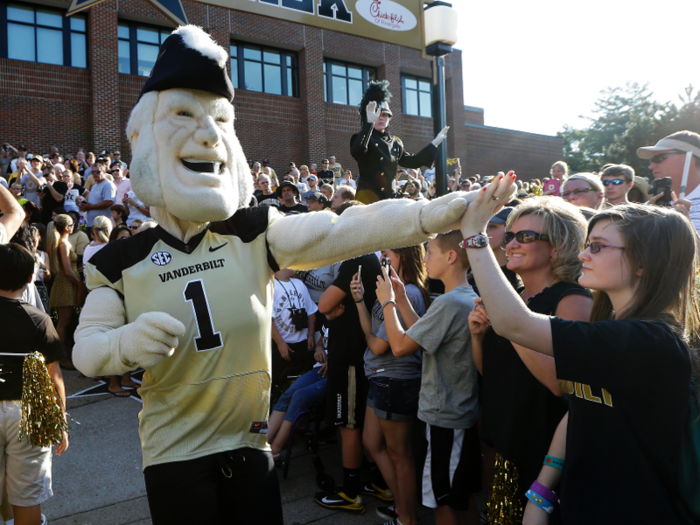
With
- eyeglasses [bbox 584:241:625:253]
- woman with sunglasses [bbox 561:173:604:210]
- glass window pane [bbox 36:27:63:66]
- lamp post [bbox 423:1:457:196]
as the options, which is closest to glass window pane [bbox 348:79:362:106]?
glass window pane [bbox 36:27:63:66]

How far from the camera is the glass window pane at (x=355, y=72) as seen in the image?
24.6 m

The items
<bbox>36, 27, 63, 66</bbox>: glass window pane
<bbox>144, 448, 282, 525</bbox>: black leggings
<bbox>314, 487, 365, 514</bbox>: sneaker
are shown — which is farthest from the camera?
<bbox>36, 27, 63, 66</bbox>: glass window pane

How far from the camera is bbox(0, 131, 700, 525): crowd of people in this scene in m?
1.66

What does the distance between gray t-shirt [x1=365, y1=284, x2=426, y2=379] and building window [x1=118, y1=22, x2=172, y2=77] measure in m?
18.8

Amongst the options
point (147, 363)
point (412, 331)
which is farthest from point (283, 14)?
point (147, 363)

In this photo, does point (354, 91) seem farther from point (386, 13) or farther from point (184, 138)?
point (184, 138)

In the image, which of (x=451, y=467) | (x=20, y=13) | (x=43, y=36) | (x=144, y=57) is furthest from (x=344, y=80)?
(x=451, y=467)

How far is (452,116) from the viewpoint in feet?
89.4

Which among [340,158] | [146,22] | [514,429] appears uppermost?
[146,22]

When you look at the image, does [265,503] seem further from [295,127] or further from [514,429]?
[295,127]

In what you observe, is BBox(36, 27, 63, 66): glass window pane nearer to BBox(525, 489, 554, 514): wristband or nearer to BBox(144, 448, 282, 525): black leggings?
BBox(144, 448, 282, 525): black leggings

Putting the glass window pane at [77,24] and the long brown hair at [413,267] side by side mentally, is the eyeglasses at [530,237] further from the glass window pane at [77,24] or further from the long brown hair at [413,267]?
the glass window pane at [77,24]

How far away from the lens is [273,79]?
74.6ft

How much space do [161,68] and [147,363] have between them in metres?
1.20
